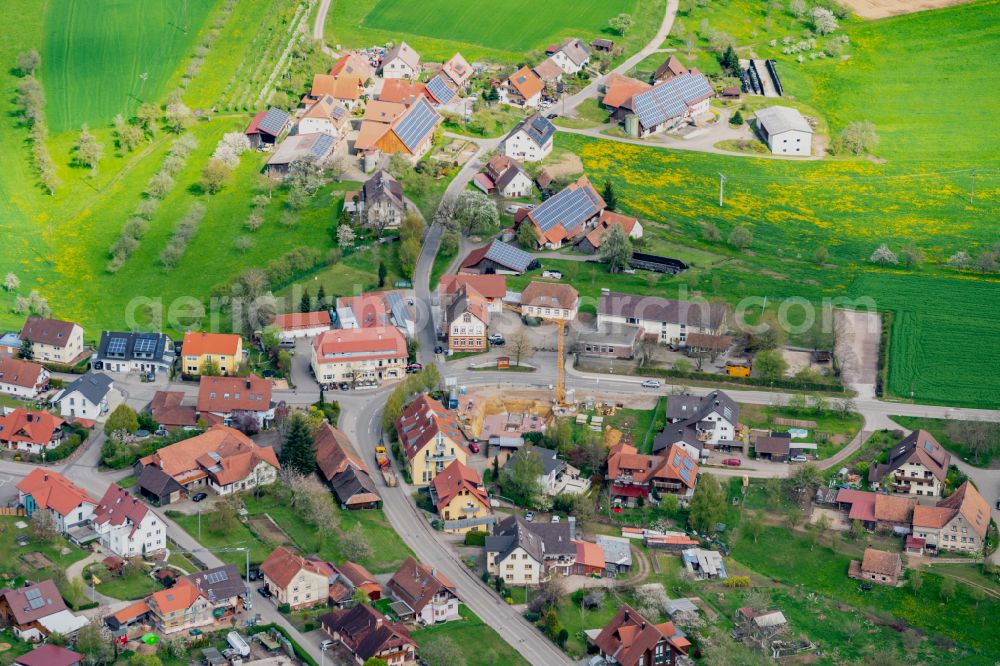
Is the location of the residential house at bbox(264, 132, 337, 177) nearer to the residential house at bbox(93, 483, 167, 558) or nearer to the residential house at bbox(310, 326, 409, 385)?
the residential house at bbox(310, 326, 409, 385)

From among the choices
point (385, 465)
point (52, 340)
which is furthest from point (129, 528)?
point (52, 340)

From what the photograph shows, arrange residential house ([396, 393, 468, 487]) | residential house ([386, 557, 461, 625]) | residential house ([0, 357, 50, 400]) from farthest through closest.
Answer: residential house ([0, 357, 50, 400])
residential house ([396, 393, 468, 487])
residential house ([386, 557, 461, 625])

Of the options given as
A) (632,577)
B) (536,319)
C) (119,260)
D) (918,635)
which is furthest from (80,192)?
(918,635)

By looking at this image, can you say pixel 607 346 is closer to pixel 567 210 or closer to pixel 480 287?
pixel 480 287

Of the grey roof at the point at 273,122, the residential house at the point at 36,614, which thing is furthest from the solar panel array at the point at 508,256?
the residential house at the point at 36,614

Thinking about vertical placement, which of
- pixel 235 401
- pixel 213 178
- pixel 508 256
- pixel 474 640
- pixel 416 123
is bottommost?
pixel 474 640

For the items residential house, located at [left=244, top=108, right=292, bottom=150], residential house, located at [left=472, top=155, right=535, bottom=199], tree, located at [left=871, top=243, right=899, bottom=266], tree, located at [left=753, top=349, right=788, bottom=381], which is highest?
residential house, located at [left=244, top=108, right=292, bottom=150]

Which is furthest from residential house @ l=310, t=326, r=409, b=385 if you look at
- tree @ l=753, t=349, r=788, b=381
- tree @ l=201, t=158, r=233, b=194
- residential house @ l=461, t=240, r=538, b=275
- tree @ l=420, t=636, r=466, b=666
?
tree @ l=420, t=636, r=466, b=666
